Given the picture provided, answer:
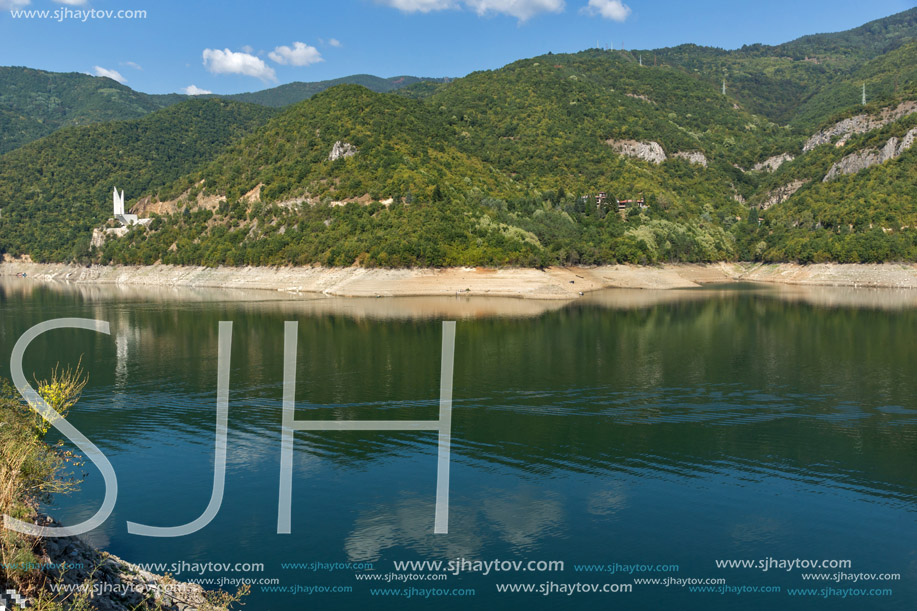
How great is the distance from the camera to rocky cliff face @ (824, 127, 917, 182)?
158m

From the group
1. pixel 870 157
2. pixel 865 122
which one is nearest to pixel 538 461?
pixel 870 157

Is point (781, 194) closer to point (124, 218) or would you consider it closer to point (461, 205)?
point (461, 205)

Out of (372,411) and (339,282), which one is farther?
(339,282)

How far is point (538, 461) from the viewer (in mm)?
27844

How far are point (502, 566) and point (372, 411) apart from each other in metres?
17.3

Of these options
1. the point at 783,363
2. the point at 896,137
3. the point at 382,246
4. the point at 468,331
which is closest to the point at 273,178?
the point at 382,246

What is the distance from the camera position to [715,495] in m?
24.2

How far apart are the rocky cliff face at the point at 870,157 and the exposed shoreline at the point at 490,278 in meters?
40.9

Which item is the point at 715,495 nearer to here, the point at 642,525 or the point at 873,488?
the point at 642,525

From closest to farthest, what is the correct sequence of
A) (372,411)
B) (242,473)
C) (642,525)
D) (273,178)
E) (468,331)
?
1. (642,525)
2. (242,473)
3. (372,411)
4. (468,331)
5. (273,178)

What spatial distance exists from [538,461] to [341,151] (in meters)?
133

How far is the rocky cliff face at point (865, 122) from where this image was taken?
579ft

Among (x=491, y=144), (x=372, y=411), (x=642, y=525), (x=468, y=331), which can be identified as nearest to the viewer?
(x=642, y=525)

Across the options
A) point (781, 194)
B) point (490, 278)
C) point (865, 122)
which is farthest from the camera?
point (781, 194)
